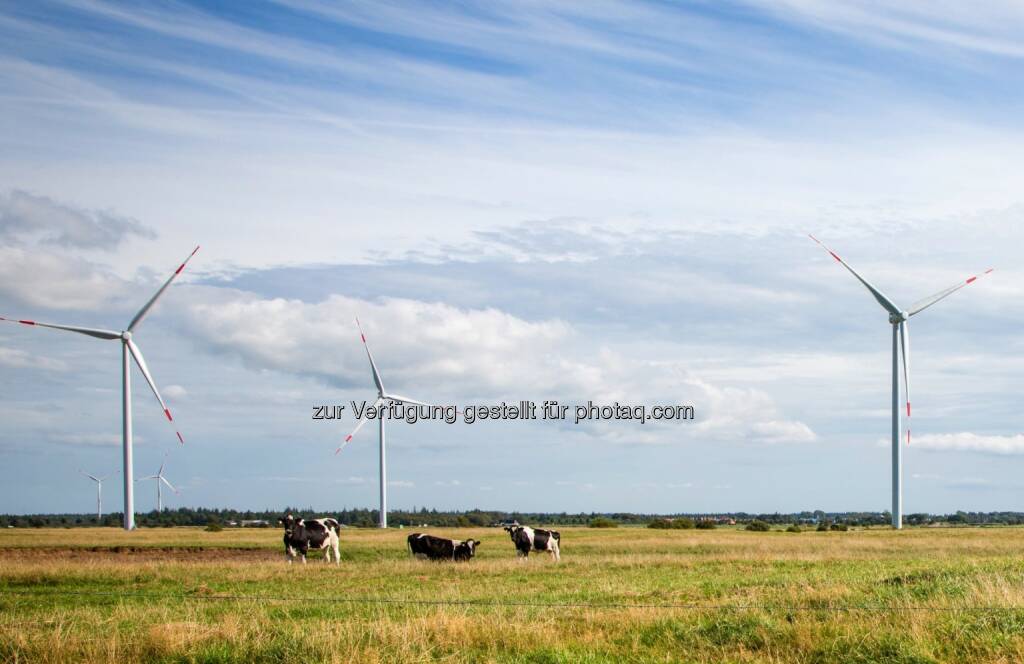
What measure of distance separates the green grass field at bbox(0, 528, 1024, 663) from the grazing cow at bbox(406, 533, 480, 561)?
231 inches

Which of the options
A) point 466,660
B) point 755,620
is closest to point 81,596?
point 466,660

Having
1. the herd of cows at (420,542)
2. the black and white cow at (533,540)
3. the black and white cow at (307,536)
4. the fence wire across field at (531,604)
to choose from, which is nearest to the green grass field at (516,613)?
the fence wire across field at (531,604)

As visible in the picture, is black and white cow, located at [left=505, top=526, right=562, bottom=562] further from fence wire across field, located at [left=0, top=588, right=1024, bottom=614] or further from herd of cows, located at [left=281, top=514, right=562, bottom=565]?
fence wire across field, located at [left=0, top=588, right=1024, bottom=614]

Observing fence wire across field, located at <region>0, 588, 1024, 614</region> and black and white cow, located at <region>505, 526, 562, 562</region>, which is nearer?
fence wire across field, located at <region>0, 588, 1024, 614</region>

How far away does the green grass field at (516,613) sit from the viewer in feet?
44.3

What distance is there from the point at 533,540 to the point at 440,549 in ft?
16.5

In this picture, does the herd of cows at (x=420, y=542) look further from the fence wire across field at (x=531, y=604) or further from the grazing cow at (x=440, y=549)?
the fence wire across field at (x=531, y=604)

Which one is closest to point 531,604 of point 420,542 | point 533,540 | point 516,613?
point 516,613

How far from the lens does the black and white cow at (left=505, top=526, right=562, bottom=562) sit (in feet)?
136

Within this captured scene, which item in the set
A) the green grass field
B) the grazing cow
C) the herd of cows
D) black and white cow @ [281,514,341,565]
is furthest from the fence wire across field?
the grazing cow

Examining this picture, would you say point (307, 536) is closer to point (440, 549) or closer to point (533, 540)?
point (440, 549)

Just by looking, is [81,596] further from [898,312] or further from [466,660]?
[898,312]

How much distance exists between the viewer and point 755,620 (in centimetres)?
1495

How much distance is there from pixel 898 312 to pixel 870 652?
54.6m
